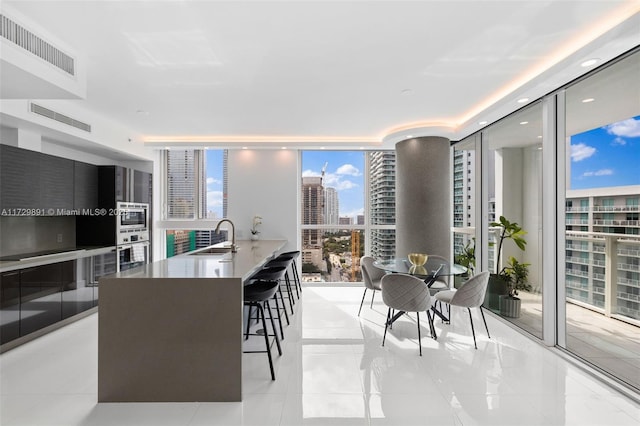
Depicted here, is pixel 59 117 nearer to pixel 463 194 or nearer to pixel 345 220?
pixel 345 220

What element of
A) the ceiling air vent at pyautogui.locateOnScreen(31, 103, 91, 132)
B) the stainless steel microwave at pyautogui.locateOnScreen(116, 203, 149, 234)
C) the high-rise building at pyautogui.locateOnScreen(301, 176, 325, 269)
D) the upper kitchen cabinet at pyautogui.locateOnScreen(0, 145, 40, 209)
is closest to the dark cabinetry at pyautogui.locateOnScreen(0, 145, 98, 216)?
the upper kitchen cabinet at pyautogui.locateOnScreen(0, 145, 40, 209)

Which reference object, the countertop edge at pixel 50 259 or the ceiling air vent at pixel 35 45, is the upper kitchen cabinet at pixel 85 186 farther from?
the ceiling air vent at pixel 35 45

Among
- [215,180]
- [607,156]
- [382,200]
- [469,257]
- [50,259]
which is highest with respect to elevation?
[215,180]

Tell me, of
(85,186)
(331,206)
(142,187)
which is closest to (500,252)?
(331,206)

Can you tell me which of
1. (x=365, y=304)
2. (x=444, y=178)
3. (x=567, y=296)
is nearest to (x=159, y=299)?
(x=365, y=304)

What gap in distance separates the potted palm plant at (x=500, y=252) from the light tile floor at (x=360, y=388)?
2.36 ft

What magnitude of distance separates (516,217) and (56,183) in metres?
5.89

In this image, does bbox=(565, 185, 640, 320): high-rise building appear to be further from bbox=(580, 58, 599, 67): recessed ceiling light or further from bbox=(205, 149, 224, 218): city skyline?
bbox=(205, 149, 224, 218): city skyline

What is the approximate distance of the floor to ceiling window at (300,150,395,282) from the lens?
6145 millimetres

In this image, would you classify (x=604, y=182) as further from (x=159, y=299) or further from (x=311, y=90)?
(x=159, y=299)

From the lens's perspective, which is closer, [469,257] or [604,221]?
[604,221]

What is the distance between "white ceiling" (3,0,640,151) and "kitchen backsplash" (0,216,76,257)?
1.69 meters

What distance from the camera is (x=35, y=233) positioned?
4066mm

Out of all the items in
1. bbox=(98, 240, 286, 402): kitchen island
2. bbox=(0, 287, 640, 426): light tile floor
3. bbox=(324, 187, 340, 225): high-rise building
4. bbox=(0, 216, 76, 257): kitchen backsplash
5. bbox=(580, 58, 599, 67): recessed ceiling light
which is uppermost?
bbox=(580, 58, 599, 67): recessed ceiling light
